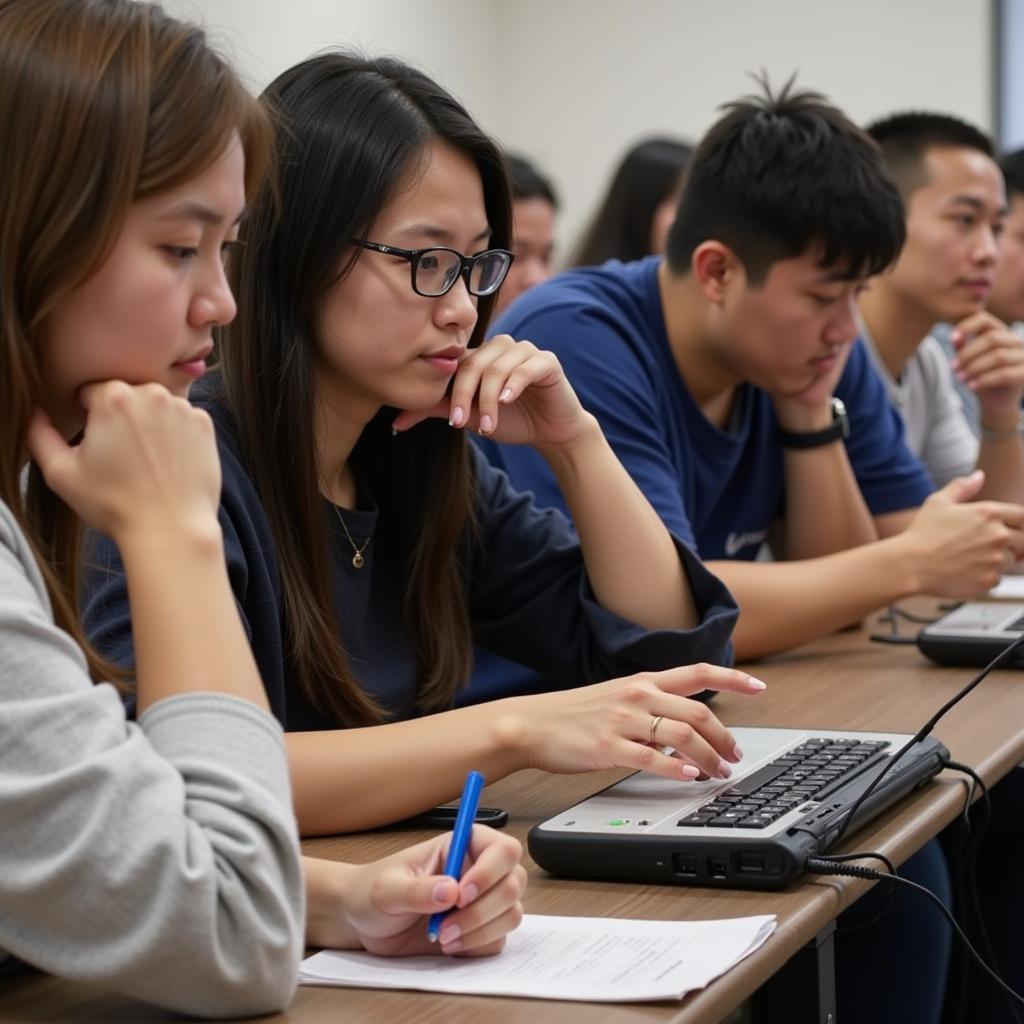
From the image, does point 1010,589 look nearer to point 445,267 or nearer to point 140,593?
point 445,267

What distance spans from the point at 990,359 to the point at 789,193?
0.77 m

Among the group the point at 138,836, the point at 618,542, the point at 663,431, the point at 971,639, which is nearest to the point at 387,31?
the point at 663,431

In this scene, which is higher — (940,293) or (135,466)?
(135,466)

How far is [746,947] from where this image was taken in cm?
89

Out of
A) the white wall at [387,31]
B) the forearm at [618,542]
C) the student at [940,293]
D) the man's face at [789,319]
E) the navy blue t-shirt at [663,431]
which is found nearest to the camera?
the forearm at [618,542]

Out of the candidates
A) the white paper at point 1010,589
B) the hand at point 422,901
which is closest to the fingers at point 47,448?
the hand at point 422,901

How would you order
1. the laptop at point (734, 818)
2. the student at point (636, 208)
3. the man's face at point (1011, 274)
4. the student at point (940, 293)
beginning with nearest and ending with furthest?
the laptop at point (734, 818) → the student at point (940, 293) → the man's face at point (1011, 274) → the student at point (636, 208)

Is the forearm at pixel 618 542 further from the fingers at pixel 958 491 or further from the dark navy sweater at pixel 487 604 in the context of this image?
the fingers at pixel 958 491

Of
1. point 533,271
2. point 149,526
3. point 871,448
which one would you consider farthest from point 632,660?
point 533,271

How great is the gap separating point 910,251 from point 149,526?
228 centimetres

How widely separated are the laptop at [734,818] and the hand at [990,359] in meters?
1.50

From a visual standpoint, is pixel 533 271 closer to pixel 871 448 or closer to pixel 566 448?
pixel 871 448

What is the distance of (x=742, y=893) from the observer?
102cm

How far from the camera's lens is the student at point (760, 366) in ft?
6.42
